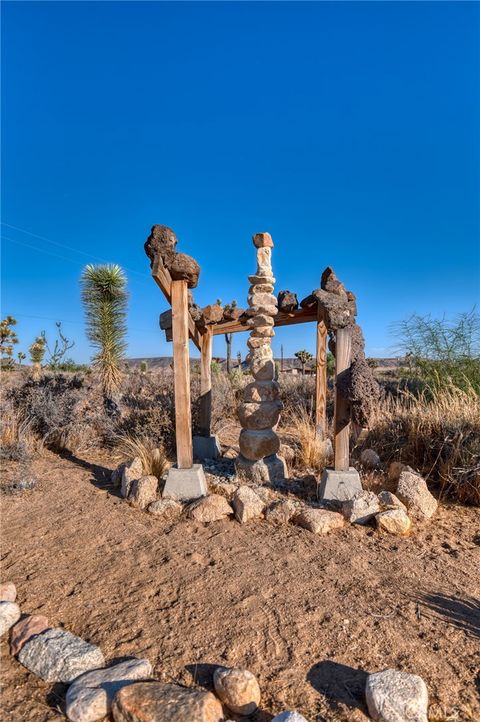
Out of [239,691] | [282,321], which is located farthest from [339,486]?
[282,321]

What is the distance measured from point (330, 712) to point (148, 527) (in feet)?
6.85

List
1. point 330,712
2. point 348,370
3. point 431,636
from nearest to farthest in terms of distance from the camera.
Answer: point 330,712, point 431,636, point 348,370

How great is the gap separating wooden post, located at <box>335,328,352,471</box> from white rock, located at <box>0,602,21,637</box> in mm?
2759

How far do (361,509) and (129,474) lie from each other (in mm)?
2375

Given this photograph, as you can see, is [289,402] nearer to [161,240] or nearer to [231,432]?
[231,432]

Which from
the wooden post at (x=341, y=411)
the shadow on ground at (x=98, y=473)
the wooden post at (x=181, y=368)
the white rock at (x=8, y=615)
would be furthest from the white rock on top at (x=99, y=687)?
the wooden post at (x=341, y=411)

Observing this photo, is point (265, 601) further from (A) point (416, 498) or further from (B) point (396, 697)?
(A) point (416, 498)

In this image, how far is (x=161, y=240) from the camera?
12.4 ft

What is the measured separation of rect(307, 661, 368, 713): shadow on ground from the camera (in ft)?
5.53

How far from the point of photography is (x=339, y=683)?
1778 millimetres

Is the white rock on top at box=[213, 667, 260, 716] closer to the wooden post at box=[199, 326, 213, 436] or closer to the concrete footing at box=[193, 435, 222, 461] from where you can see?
the concrete footing at box=[193, 435, 222, 461]

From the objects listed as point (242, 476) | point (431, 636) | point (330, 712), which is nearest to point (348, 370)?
point (242, 476)

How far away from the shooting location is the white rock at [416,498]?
3.46m

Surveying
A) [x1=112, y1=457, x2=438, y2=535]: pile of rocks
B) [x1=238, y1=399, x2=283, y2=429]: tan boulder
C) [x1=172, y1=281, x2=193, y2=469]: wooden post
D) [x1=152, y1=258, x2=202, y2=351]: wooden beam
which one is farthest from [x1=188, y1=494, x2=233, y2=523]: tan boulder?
[x1=152, y1=258, x2=202, y2=351]: wooden beam
